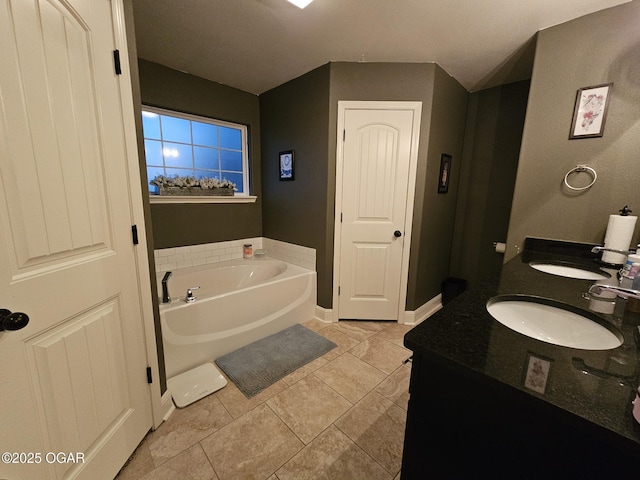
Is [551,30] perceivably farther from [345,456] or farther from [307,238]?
[345,456]

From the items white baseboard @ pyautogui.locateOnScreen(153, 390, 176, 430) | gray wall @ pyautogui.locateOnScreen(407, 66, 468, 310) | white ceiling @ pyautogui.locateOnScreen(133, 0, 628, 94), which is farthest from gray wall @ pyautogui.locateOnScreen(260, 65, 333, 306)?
white baseboard @ pyautogui.locateOnScreen(153, 390, 176, 430)

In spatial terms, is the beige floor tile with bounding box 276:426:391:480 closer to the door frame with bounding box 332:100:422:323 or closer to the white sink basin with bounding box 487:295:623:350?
the white sink basin with bounding box 487:295:623:350

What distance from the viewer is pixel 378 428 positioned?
1.49m

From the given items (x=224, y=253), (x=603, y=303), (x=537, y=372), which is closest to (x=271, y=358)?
(x=224, y=253)

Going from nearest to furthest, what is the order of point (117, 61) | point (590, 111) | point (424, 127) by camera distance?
1. point (117, 61)
2. point (590, 111)
3. point (424, 127)

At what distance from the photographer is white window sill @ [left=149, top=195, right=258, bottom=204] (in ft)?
8.31

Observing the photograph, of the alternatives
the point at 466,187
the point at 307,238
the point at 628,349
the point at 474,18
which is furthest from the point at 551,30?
the point at 307,238

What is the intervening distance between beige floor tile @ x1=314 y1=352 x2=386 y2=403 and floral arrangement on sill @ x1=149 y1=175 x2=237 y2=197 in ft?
6.90

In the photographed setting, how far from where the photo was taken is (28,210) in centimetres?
84

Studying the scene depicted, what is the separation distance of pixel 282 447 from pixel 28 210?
1482mm

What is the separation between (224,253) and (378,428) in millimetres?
2348

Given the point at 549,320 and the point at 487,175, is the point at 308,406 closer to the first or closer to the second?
the point at 549,320

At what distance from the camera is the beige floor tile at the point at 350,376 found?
1765 mm

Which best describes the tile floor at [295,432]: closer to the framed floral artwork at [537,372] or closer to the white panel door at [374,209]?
the white panel door at [374,209]
